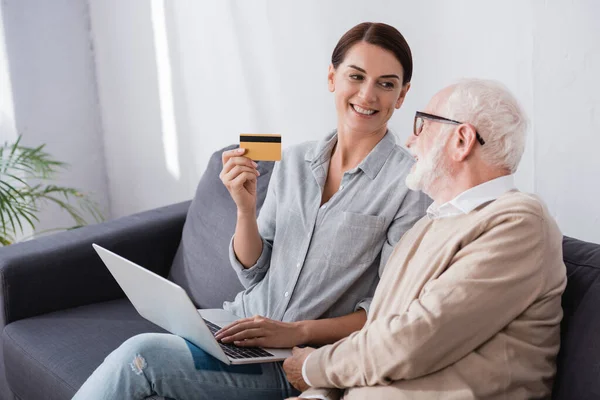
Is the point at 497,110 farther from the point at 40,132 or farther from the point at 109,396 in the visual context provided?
the point at 40,132

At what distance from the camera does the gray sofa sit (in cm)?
216

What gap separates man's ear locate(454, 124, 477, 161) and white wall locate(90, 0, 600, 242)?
0.51 metres

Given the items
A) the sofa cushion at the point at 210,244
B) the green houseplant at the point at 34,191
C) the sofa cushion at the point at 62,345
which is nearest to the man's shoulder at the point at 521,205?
the sofa cushion at the point at 210,244

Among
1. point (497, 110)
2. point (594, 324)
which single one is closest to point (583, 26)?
point (497, 110)

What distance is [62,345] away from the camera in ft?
7.14

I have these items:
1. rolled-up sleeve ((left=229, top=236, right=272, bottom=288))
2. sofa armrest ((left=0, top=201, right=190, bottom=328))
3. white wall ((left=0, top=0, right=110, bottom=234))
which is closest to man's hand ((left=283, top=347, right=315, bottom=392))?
rolled-up sleeve ((left=229, top=236, right=272, bottom=288))

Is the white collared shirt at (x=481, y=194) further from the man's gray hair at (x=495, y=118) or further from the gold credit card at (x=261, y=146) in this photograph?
the gold credit card at (x=261, y=146)

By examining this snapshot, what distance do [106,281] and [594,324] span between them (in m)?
1.68

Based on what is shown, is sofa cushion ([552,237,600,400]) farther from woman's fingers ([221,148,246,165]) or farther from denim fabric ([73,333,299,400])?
woman's fingers ([221,148,246,165])

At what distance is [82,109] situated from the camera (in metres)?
3.77

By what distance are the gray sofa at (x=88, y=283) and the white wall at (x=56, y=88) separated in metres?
1.15

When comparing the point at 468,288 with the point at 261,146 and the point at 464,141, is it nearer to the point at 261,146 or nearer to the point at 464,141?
the point at 464,141

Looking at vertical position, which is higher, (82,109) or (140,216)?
(82,109)

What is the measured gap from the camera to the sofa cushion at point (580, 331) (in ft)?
4.61
